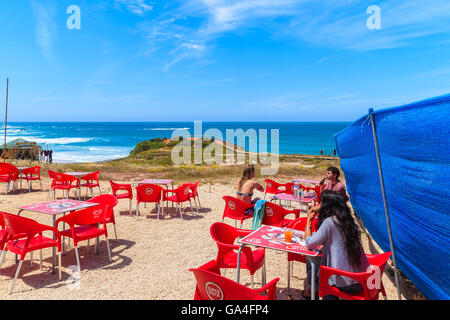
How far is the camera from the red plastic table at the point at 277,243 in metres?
2.99

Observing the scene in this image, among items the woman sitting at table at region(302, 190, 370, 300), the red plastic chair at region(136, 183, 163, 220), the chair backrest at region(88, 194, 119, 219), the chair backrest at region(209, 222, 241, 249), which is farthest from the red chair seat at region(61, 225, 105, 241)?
the woman sitting at table at region(302, 190, 370, 300)

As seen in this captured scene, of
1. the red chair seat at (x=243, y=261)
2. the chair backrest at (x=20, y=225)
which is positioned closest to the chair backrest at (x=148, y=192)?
the chair backrest at (x=20, y=225)

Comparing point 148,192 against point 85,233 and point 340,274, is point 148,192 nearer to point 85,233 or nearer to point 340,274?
point 85,233

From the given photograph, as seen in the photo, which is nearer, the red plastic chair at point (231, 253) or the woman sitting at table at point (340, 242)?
the woman sitting at table at point (340, 242)

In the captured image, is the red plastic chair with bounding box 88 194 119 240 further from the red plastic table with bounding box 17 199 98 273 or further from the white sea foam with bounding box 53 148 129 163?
the white sea foam with bounding box 53 148 129 163

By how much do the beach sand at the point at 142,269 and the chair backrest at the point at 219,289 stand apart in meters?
1.49

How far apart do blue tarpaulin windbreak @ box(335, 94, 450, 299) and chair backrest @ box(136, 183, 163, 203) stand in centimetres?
503

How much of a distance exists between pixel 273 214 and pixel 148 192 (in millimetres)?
3464

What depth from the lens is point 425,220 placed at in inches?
105

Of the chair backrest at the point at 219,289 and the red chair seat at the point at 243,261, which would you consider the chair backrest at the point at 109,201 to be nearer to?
the red chair seat at the point at 243,261

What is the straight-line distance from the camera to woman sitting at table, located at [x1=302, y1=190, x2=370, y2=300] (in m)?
2.64

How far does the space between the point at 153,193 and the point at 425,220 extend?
→ 563cm
